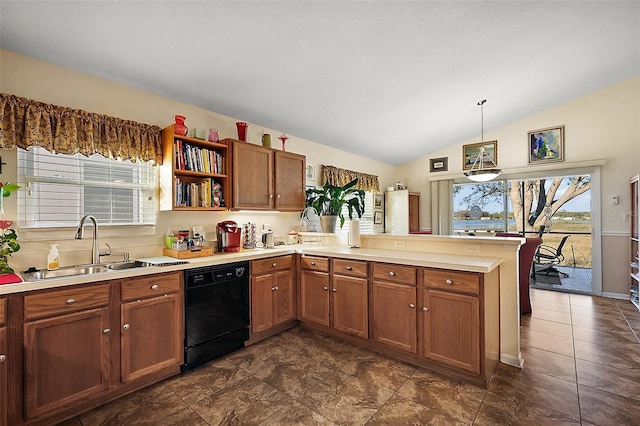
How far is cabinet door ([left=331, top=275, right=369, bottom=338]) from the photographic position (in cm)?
283

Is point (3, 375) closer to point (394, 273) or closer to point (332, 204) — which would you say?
point (394, 273)

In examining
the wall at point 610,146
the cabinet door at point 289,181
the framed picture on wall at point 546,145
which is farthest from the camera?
the framed picture on wall at point 546,145

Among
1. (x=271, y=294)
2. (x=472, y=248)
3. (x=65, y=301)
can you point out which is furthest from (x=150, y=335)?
(x=472, y=248)

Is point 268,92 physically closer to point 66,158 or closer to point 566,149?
point 66,158

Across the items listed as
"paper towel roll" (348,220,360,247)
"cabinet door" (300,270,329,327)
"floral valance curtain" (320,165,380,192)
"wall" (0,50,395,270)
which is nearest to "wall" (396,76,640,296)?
"floral valance curtain" (320,165,380,192)

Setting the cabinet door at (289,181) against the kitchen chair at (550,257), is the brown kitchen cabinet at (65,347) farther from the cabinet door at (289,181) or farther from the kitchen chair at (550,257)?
the kitchen chair at (550,257)

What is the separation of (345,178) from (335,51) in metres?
2.65

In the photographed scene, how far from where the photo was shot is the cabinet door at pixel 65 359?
1771mm

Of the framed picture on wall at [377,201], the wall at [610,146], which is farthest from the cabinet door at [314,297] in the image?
the wall at [610,146]

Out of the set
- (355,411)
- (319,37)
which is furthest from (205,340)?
(319,37)

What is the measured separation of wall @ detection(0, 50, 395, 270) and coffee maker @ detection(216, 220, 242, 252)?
5.8 inches

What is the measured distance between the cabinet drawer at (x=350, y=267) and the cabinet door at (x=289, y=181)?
3.47 ft

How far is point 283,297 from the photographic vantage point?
326 centimetres

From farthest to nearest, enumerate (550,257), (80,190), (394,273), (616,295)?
(550,257)
(616,295)
(394,273)
(80,190)
